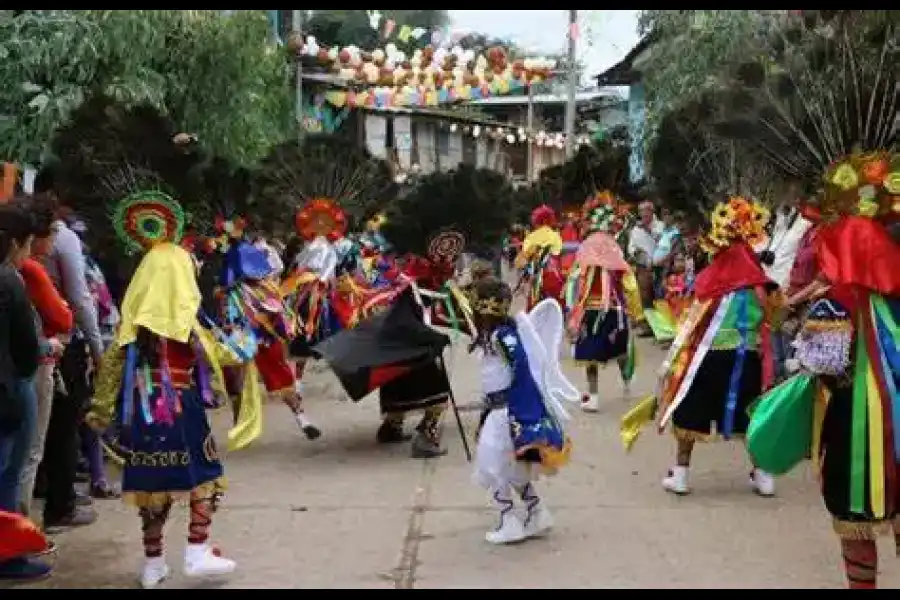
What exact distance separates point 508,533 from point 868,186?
8.28 ft

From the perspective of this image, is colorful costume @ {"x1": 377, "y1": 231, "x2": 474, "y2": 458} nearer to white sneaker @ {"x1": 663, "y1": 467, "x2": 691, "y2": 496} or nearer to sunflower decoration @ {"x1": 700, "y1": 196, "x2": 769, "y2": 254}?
white sneaker @ {"x1": 663, "y1": 467, "x2": 691, "y2": 496}

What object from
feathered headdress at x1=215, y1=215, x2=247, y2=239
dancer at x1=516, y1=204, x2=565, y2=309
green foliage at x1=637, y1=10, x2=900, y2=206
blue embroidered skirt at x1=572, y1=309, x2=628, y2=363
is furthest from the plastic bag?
dancer at x1=516, y1=204, x2=565, y2=309

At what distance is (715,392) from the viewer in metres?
7.07

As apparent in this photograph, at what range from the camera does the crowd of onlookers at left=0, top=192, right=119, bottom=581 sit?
202 inches

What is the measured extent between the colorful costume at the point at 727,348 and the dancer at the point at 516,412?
1.17 meters

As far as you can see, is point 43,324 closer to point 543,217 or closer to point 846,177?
point 846,177

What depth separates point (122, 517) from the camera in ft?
21.6

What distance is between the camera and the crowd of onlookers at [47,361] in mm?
5133

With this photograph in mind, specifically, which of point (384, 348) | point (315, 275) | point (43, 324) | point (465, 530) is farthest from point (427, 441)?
point (43, 324)

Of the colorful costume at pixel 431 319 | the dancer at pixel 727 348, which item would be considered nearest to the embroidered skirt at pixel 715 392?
the dancer at pixel 727 348

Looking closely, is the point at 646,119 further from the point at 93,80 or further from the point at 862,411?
the point at 862,411

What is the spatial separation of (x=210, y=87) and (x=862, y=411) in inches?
379

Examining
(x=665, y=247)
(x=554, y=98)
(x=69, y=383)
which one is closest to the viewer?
(x=69, y=383)
